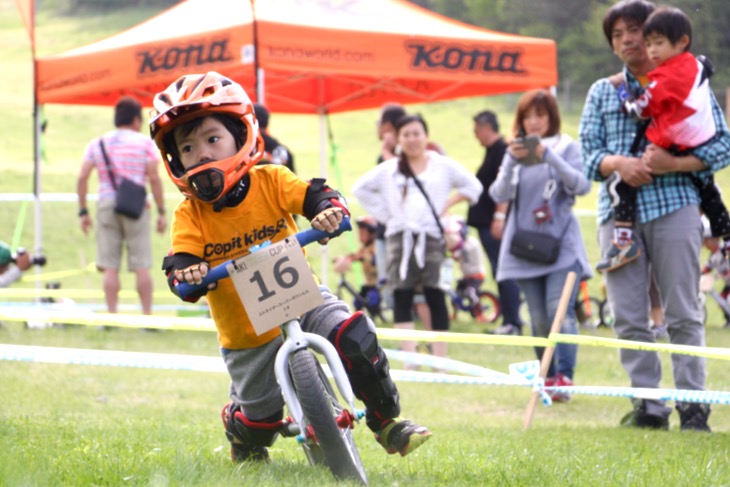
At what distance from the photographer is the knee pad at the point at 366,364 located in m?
4.32

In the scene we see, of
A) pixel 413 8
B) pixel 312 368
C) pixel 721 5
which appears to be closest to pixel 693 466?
pixel 312 368

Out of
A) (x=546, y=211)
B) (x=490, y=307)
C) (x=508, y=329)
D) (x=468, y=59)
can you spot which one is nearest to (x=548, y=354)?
(x=546, y=211)

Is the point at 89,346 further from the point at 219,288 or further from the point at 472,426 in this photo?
the point at 219,288

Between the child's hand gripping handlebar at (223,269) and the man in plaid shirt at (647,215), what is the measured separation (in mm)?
2468

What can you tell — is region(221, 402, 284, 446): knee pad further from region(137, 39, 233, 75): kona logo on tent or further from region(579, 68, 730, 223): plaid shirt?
region(137, 39, 233, 75): kona logo on tent

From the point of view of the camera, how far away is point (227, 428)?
16.0ft

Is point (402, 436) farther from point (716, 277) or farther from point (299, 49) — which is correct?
point (716, 277)

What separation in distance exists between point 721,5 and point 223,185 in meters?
12.9

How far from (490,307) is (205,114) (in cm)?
983

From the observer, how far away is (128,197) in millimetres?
11445

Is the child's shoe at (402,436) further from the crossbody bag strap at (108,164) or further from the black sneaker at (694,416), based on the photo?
the crossbody bag strap at (108,164)

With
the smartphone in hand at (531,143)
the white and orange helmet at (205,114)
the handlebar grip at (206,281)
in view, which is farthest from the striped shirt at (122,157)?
the handlebar grip at (206,281)

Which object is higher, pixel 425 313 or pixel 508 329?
pixel 425 313

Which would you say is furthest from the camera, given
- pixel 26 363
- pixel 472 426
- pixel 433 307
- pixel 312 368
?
pixel 26 363
